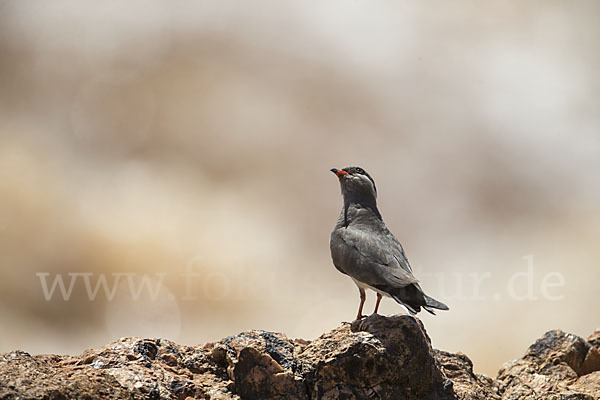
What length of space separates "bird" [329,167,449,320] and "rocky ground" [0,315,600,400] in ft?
1.48

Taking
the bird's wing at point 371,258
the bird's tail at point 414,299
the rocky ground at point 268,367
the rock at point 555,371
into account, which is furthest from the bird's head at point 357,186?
the rock at point 555,371

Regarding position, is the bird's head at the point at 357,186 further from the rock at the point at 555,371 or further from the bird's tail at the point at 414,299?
the rock at the point at 555,371

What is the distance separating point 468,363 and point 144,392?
3717mm

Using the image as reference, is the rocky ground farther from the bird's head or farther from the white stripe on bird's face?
the white stripe on bird's face

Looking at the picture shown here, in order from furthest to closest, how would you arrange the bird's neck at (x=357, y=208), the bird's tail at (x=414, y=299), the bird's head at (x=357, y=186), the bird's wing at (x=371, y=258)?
1. the bird's head at (x=357, y=186)
2. the bird's neck at (x=357, y=208)
3. the bird's wing at (x=371, y=258)
4. the bird's tail at (x=414, y=299)

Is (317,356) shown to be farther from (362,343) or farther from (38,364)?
(38,364)

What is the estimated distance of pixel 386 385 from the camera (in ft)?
21.0

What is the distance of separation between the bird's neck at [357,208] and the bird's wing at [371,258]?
0.79 feet

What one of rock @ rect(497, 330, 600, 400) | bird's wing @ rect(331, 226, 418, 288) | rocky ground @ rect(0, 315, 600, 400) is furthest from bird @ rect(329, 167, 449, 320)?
rock @ rect(497, 330, 600, 400)

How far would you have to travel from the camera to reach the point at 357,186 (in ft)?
28.9

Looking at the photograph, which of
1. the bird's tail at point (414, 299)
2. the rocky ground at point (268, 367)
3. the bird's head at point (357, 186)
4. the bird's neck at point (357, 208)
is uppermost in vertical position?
the bird's head at point (357, 186)

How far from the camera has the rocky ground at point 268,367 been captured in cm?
604

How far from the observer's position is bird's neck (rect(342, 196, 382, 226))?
8.55 meters

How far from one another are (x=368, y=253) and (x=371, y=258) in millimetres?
93
